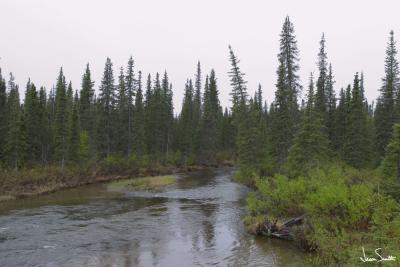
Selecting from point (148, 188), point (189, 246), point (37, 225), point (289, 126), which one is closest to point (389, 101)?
point (289, 126)

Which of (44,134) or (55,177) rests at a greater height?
(44,134)

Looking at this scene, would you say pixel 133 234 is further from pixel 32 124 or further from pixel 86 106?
pixel 86 106

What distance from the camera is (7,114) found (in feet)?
170

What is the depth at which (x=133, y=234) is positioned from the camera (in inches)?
842

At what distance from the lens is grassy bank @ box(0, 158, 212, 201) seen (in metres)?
35.7

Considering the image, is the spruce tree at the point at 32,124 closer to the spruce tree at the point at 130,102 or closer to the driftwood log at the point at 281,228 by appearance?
the spruce tree at the point at 130,102

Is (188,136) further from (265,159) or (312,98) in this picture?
(312,98)

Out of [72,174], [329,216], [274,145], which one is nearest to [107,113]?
[72,174]

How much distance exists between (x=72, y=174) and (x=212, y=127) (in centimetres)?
2969

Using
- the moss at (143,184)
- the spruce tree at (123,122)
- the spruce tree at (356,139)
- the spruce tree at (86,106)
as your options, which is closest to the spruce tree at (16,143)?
the moss at (143,184)

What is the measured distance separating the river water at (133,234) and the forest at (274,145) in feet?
7.16

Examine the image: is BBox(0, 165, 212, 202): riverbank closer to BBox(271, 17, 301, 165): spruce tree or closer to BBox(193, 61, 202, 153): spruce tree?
BBox(193, 61, 202, 153): spruce tree

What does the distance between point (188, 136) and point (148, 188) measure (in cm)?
2839

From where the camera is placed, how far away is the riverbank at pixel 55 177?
35.2m
